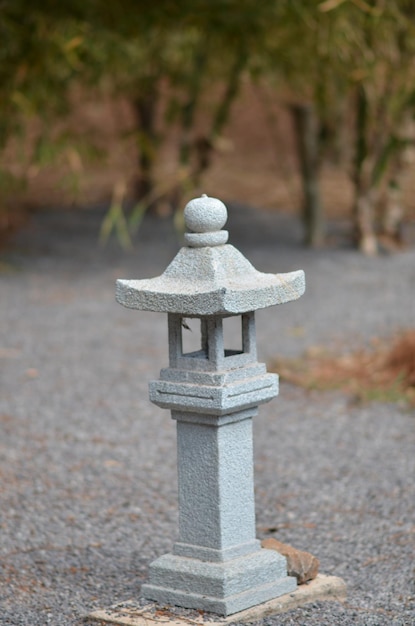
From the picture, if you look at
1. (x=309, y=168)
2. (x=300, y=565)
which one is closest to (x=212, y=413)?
(x=300, y=565)

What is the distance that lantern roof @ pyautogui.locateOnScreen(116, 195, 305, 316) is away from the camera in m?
2.73

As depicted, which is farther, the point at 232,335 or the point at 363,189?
the point at 363,189

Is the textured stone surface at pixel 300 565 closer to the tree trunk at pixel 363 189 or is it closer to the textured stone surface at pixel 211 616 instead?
the textured stone surface at pixel 211 616

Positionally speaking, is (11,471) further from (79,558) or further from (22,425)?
(79,558)

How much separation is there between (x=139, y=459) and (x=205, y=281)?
81.4 inches

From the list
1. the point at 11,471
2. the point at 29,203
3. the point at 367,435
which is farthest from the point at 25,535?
the point at 29,203

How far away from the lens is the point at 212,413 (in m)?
2.80

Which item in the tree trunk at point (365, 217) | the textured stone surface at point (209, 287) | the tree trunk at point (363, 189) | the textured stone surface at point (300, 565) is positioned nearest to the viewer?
the textured stone surface at point (209, 287)

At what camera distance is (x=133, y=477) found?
444cm

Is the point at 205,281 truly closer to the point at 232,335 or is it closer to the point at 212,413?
the point at 212,413

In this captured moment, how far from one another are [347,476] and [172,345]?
5.93 feet

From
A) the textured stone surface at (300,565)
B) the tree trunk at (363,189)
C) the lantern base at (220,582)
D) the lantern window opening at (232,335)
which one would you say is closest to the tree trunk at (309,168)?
the tree trunk at (363,189)

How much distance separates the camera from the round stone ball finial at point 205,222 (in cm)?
285

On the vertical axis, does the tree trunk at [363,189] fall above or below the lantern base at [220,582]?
above
